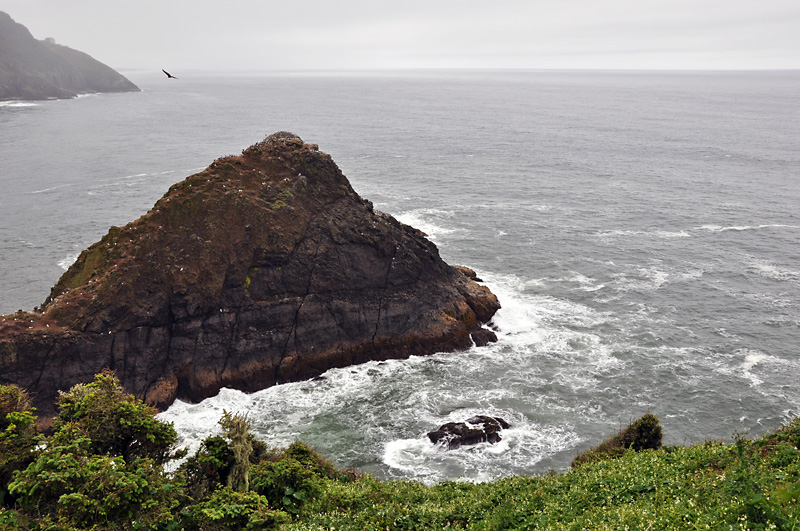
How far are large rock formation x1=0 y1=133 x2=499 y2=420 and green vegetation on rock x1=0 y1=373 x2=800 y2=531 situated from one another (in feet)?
51.2

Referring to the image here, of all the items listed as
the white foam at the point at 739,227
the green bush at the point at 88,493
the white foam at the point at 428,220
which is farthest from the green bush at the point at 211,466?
the white foam at the point at 739,227

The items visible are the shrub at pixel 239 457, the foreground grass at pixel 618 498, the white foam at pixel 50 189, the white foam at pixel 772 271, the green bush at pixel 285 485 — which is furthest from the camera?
the white foam at pixel 50 189

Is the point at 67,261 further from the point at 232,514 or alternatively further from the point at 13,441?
the point at 232,514

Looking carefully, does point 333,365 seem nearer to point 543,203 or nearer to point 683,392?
point 683,392

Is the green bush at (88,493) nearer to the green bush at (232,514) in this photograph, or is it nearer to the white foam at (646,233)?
the green bush at (232,514)

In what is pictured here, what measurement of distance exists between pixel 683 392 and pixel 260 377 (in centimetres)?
3428

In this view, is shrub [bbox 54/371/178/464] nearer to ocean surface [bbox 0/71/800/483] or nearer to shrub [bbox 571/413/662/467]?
ocean surface [bbox 0/71/800/483]

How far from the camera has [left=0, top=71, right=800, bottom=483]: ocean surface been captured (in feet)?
127

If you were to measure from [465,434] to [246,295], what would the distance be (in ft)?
70.1

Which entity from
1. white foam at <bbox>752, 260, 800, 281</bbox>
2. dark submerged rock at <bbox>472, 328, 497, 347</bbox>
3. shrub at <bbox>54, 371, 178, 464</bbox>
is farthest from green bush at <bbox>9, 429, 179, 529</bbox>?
white foam at <bbox>752, 260, 800, 281</bbox>

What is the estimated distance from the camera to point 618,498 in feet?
63.6

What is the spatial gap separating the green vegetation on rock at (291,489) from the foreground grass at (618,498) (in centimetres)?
6

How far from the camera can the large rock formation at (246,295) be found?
3897 centimetres

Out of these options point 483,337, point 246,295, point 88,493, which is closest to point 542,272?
point 483,337
